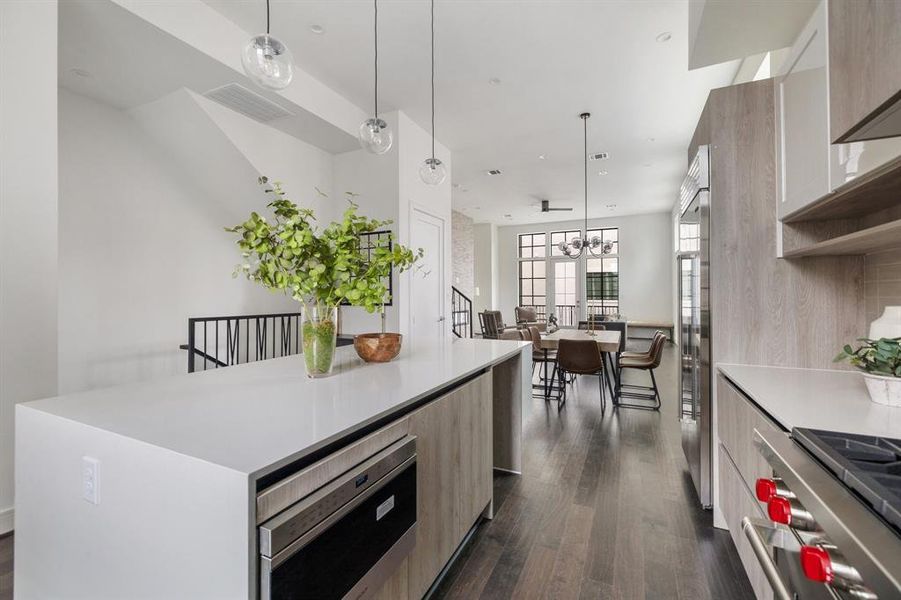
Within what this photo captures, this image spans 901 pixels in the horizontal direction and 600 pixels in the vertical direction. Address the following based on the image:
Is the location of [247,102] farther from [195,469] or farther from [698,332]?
[698,332]

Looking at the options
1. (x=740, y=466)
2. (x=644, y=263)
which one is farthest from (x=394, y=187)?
(x=644, y=263)

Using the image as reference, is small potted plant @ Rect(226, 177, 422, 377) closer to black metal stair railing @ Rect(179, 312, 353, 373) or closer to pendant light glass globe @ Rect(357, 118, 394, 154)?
pendant light glass globe @ Rect(357, 118, 394, 154)

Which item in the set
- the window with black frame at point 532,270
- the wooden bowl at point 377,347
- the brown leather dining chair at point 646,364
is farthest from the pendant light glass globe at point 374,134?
the window with black frame at point 532,270

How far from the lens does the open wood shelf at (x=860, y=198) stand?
1224mm

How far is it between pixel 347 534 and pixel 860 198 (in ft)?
7.00

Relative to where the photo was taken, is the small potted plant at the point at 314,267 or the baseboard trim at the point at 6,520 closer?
the small potted plant at the point at 314,267

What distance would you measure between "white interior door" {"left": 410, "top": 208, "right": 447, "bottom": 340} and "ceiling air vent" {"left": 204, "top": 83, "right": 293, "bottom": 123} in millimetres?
1706

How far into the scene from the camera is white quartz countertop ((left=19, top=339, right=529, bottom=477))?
0.85 meters

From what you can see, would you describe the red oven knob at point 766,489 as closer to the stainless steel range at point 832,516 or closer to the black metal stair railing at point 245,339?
the stainless steel range at point 832,516

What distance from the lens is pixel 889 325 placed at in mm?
1439

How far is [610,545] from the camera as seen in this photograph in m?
1.96

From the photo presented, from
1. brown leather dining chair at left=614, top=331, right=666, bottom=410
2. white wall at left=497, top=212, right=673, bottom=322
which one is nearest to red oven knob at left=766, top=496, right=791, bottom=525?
brown leather dining chair at left=614, top=331, right=666, bottom=410

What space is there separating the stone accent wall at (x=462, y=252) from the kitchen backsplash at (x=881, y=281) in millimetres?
7723

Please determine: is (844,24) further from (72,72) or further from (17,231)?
(72,72)
